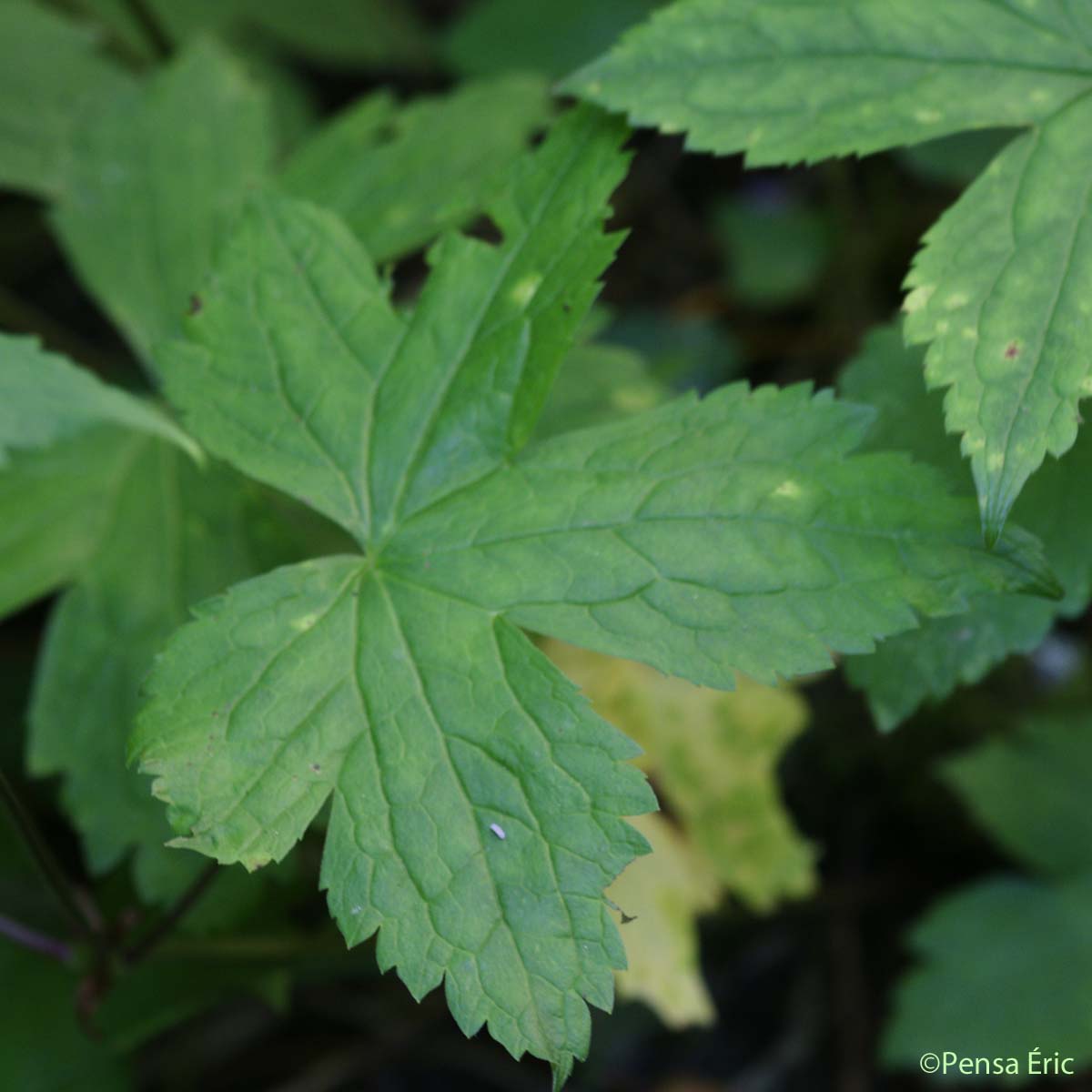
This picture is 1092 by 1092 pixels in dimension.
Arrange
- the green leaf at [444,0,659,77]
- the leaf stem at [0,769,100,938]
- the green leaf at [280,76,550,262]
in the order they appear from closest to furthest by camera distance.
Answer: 1. the leaf stem at [0,769,100,938]
2. the green leaf at [280,76,550,262]
3. the green leaf at [444,0,659,77]

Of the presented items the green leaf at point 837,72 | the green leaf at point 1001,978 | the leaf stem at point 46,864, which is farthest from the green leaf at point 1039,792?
the leaf stem at point 46,864

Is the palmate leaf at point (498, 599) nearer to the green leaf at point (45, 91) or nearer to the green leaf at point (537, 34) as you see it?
the green leaf at point (45, 91)

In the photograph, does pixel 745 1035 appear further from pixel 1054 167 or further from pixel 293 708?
pixel 1054 167

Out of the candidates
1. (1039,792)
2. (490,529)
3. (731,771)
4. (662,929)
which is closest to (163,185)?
(490,529)

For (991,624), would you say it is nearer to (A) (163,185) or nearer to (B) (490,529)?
(B) (490,529)

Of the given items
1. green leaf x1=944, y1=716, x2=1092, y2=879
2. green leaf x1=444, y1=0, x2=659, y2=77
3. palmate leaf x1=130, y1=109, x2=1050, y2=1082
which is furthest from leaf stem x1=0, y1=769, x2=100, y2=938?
green leaf x1=444, y1=0, x2=659, y2=77

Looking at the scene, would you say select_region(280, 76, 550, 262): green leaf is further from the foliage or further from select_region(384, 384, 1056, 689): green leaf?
select_region(384, 384, 1056, 689): green leaf
